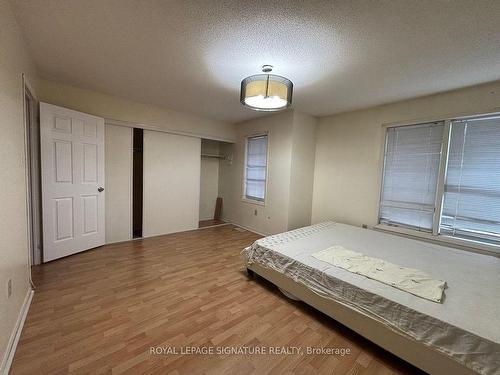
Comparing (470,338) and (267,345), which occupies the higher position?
(470,338)

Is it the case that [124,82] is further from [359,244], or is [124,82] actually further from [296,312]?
[359,244]

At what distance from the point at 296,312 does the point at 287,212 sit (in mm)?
1996

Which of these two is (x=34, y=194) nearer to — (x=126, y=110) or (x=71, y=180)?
(x=71, y=180)

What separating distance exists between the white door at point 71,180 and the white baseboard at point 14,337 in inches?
41.5

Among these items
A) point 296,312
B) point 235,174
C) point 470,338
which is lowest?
point 296,312

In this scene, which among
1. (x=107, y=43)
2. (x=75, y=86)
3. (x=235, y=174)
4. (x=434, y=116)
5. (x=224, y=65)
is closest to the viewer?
(x=107, y=43)

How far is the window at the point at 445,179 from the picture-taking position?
2445mm

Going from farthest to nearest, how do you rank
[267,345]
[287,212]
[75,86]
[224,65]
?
[287,212], [75,86], [224,65], [267,345]

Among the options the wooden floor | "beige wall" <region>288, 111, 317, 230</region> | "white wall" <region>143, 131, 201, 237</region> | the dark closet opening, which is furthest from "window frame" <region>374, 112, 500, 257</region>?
the dark closet opening

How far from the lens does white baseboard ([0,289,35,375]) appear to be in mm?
1274

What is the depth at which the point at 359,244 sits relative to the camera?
2.56m

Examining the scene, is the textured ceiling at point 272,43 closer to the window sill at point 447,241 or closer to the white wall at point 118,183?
the white wall at point 118,183

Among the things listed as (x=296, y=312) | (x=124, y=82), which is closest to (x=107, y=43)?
(x=124, y=82)

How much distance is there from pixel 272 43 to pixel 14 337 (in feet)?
9.75
